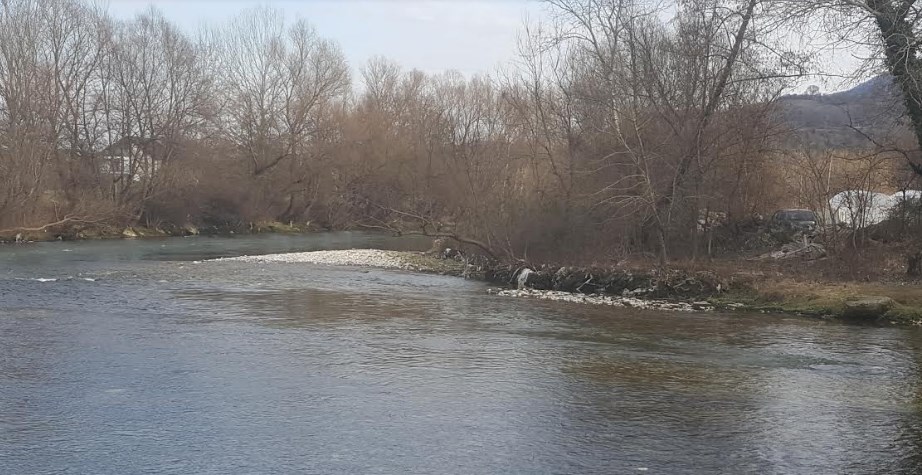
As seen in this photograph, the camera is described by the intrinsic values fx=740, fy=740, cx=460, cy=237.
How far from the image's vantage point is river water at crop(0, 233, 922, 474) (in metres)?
7.59

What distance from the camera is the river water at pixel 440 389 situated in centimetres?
759

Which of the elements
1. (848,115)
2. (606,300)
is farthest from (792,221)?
(606,300)

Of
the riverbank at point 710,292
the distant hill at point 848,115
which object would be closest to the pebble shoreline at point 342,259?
the riverbank at point 710,292

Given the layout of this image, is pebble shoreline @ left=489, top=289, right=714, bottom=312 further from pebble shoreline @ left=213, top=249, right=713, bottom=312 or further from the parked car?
the parked car

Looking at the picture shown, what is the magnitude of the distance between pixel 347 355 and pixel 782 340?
27.5 feet

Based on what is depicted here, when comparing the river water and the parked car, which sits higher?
the parked car

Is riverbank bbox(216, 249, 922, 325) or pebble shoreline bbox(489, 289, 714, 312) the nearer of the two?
riverbank bbox(216, 249, 922, 325)

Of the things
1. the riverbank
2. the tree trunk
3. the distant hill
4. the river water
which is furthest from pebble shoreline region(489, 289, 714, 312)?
the distant hill

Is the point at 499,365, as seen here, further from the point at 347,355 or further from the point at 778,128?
the point at 778,128

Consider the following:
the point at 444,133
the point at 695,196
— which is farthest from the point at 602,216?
the point at 444,133

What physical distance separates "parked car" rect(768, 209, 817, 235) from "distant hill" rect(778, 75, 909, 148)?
2.93m

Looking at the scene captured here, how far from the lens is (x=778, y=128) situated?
2469cm

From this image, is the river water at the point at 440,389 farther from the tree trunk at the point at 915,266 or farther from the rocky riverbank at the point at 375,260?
the rocky riverbank at the point at 375,260

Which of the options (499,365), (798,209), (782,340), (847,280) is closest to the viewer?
(499,365)
